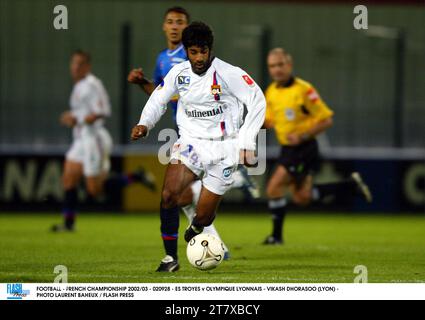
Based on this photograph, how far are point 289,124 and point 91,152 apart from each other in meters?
2.97

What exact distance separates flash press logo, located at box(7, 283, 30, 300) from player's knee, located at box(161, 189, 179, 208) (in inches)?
58.3

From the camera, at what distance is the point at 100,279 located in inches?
305

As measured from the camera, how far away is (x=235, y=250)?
10.4 meters

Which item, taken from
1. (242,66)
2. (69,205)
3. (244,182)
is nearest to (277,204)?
(244,182)

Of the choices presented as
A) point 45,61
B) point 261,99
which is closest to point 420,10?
point 45,61

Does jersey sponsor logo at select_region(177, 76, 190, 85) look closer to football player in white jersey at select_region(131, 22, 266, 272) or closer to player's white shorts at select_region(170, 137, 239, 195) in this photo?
football player in white jersey at select_region(131, 22, 266, 272)

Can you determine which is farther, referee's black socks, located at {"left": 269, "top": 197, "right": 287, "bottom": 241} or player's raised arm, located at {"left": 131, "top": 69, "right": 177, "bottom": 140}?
referee's black socks, located at {"left": 269, "top": 197, "right": 287, "bottom": 241}

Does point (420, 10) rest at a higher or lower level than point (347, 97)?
higher

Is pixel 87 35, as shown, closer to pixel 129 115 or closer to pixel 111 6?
pixel 111 6

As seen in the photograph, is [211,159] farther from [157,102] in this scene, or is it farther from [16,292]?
[16,292]

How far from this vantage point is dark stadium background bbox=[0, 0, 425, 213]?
51.4ft

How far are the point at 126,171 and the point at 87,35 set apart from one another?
2788mm

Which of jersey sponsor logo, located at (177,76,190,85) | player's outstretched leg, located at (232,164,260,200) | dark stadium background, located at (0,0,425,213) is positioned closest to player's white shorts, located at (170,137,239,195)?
jersey sponsor logo, located at (177,76,190,85)

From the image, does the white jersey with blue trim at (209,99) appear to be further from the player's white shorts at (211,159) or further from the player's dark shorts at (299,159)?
the player's dark shorts at (299,159)
